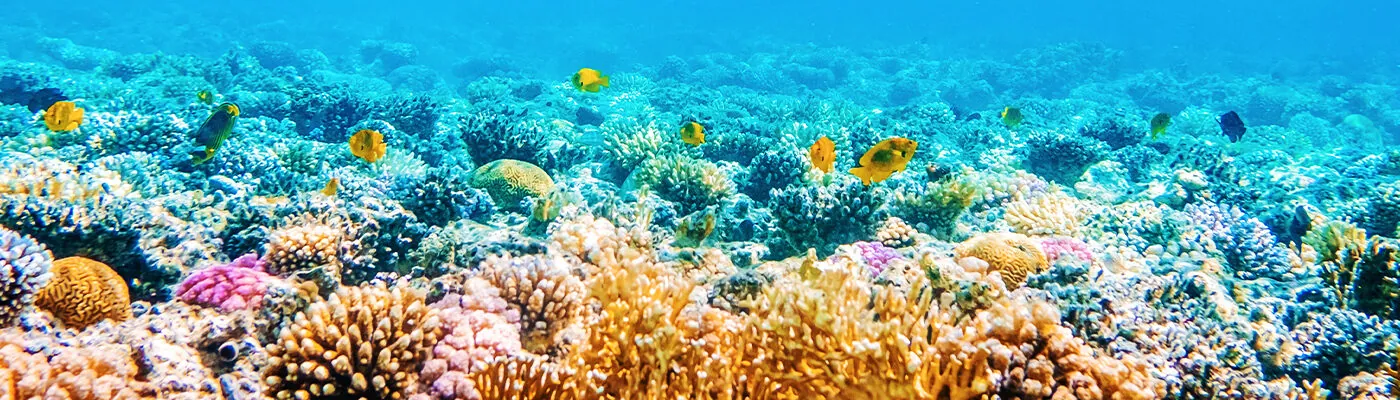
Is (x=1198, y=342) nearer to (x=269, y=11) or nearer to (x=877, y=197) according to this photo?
(x=877, y=197)

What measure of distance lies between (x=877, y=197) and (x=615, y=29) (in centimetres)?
4839

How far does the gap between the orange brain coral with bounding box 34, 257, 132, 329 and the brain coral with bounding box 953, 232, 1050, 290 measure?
19.3ft

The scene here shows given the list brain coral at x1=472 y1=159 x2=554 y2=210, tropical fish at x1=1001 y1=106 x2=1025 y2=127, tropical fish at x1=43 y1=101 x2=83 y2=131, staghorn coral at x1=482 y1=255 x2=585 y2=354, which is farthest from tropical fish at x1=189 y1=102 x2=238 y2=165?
tropical fish at x1=1001 y1=106 x2=1025 y2=127

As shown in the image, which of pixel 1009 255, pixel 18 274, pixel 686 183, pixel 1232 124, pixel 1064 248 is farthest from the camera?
pixel 1232 124

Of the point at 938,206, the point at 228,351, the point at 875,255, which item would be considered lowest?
the point at 228,351

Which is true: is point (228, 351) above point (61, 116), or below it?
above

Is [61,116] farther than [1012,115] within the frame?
No

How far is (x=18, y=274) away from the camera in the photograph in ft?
10.7

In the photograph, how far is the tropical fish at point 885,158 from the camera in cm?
463

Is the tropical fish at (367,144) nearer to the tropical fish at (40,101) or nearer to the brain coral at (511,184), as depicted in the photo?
the brain coral at (511,184)

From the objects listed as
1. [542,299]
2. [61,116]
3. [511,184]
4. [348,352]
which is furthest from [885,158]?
[61,116]

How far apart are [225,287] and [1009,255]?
18.5ft

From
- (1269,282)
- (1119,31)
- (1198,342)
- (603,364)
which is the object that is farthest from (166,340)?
(1119,31)

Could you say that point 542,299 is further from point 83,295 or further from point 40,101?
point 40,101
